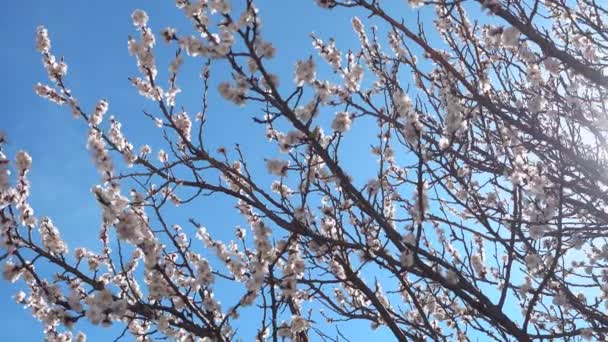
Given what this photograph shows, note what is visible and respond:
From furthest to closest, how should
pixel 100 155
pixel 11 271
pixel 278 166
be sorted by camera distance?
pixel 100 155 → pixel 278 166 → pixel 11 271

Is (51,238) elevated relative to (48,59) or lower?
lower

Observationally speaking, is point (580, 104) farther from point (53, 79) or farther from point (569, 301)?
point (53, 79)

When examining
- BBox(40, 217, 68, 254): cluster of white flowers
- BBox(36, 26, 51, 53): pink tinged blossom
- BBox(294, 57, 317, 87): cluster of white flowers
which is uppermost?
BBox(36, 26, 51, 53): pink tinged blossom

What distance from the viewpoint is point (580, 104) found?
5480 millimetres

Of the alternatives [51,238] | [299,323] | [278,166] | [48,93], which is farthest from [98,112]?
[299,323]

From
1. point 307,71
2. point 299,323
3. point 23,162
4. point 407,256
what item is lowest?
point 299,323

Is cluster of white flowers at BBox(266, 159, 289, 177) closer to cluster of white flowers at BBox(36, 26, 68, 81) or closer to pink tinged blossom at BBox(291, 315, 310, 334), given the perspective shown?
pink tinged blossom at BBox(291, 315, 310, 334)

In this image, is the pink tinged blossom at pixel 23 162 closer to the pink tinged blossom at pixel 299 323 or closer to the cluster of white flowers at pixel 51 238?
the cluster of white flowers at pixel 51 238

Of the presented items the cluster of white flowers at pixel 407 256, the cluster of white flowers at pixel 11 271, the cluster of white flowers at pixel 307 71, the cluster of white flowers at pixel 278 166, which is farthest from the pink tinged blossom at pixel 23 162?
the cluster of white flowers at pixel 407 256

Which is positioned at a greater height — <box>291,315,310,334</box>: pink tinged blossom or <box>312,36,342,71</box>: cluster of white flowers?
<box>312,36,342,71</box>: cluster of white flowers

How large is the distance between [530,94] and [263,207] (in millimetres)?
3824

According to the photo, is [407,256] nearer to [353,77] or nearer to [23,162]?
[353,77]

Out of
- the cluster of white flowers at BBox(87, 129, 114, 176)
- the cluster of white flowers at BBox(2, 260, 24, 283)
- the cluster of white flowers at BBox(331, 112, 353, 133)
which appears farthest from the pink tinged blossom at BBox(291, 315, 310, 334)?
the cluster of white flowers at BBox(2, 260, 24, 283)

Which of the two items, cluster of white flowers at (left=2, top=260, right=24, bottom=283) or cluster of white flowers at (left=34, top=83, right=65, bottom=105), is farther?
cluster of white flowers at (left=34, top=83, right=65, bottom=105)
